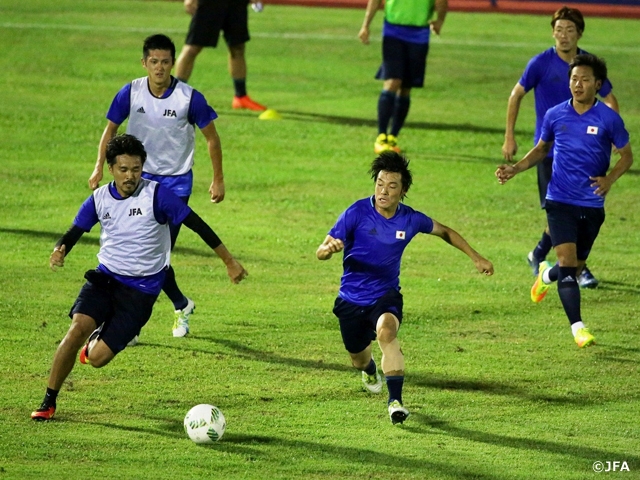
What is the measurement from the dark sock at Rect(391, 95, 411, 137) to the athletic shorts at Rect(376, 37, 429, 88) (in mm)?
296

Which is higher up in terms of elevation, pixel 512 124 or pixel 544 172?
pixel 512 124

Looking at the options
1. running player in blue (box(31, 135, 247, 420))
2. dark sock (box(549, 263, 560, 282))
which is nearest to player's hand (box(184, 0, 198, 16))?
dark sock (box(549, 263, 560, 282))

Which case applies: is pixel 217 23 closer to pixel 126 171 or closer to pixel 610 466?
pixel 126 171

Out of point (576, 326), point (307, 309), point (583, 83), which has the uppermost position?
point (583, 83)

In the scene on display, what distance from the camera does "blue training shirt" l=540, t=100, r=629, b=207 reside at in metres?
11.0

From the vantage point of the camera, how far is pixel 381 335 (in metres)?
→ 8.90

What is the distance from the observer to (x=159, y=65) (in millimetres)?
10375

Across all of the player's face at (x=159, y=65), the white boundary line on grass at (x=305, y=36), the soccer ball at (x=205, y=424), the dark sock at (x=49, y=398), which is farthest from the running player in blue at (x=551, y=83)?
the white boundary line on grass at (x=305, y=36)

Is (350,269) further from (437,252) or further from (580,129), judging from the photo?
A: (437,252)

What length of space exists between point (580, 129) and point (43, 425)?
5317mm

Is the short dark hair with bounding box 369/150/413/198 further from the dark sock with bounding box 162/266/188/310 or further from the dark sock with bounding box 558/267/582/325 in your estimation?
the dark sock with bounding box 162/266/188/310

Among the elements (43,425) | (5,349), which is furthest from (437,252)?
(43,425)

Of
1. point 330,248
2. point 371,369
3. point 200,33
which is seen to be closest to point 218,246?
point 330,248

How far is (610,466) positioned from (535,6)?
2517 centimetres
